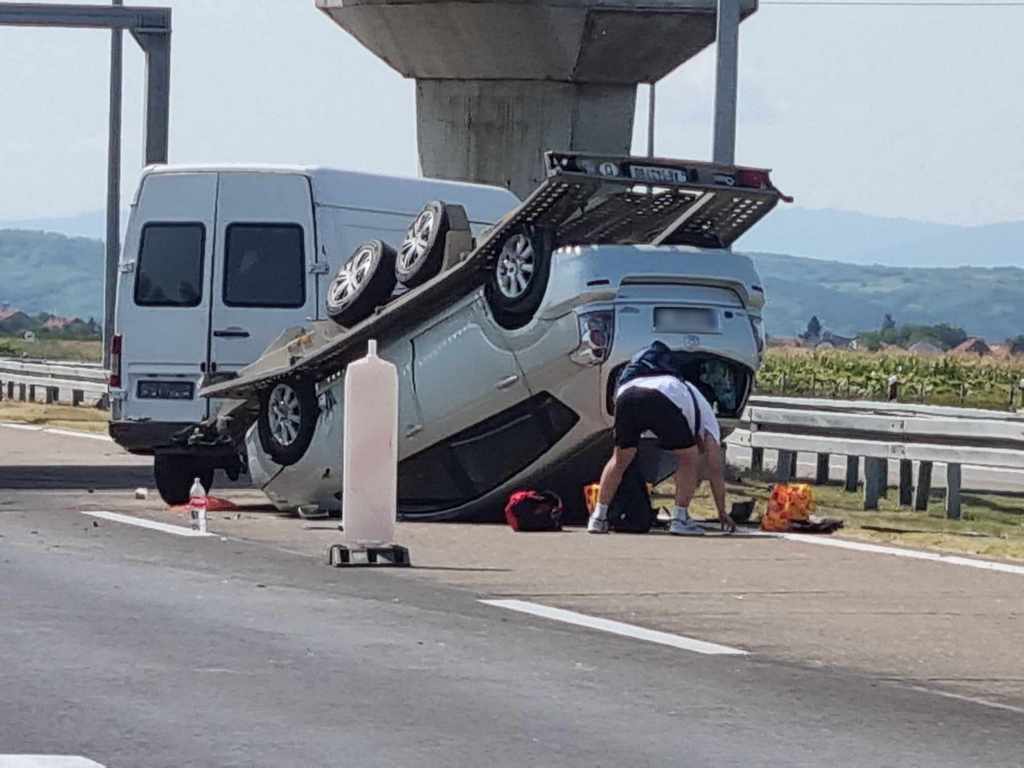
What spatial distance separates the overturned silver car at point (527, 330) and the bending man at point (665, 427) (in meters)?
0.25

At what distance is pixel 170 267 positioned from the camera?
19.0m

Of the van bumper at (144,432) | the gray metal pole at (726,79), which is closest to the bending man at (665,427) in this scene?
the van bumper at (144,432)

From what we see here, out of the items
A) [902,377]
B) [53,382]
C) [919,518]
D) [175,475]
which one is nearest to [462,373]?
[175,475]

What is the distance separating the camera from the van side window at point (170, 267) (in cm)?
1892

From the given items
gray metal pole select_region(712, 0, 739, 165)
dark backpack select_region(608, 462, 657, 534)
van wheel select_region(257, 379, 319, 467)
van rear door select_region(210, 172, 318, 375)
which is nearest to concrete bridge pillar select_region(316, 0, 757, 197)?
gray metal pole select_region(712, 0, 739, 165)

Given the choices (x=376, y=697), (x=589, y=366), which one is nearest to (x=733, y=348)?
(x=589, y=366)

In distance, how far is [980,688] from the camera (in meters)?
9.82

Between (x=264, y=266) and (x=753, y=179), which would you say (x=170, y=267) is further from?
(x=753, y=179)

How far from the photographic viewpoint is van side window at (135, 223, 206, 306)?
18922 millimetres

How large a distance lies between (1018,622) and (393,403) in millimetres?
3778

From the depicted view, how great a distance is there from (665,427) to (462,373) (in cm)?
158

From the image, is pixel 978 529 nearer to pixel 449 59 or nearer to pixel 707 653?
pixel 707 653

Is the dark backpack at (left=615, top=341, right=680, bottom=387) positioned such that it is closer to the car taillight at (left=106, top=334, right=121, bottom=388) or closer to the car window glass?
the car window glass

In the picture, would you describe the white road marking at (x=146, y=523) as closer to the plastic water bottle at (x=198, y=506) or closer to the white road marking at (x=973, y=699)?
the plastic water bottle at (x=198, y=506)
